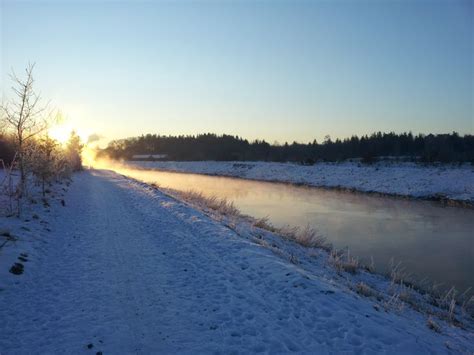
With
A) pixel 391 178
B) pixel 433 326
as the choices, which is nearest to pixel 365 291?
pixel 433 326

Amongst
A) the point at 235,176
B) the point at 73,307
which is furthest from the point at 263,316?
the point at 235,176

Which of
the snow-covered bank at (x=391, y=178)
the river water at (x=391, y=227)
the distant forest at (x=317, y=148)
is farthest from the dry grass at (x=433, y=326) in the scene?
the distant forest at (x=317, y=148)

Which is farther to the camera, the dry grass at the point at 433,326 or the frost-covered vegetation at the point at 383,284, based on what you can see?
the frost-covered vegetation at the point at 383,284

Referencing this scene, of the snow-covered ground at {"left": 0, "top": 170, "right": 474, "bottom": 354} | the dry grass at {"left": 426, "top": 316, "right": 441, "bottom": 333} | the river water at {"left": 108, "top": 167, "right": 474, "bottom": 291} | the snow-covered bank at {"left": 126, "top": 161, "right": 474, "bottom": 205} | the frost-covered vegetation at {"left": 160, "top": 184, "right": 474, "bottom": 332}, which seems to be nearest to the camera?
the snow-covered ground at {"left": 0, "top": 170, "right": 474, "bottom": 354}

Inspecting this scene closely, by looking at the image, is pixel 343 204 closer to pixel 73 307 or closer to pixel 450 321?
pixel 450 321

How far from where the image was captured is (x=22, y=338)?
5699mm

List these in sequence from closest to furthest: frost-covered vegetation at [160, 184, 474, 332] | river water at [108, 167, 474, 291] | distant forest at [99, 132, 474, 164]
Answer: frost-covered vegetation at [160, 184, 474, 332] → river water at [108, 167, 474, 291] → distant forest at [99, 132, 474, 164]

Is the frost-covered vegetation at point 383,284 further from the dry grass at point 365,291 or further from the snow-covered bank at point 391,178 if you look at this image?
the snow-covered bank at point 391,178

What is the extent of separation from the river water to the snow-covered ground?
2.99 m

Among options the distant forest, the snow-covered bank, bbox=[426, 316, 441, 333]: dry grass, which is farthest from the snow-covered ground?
the distant forest

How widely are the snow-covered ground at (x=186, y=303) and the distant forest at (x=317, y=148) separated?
157ft

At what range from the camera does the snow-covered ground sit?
5816mm

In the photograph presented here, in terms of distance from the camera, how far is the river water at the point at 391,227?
13017mm

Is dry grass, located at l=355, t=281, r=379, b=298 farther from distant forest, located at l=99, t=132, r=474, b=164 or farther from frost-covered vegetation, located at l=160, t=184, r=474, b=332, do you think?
distant forest, located at l=99, t=132, r=474, b=164
